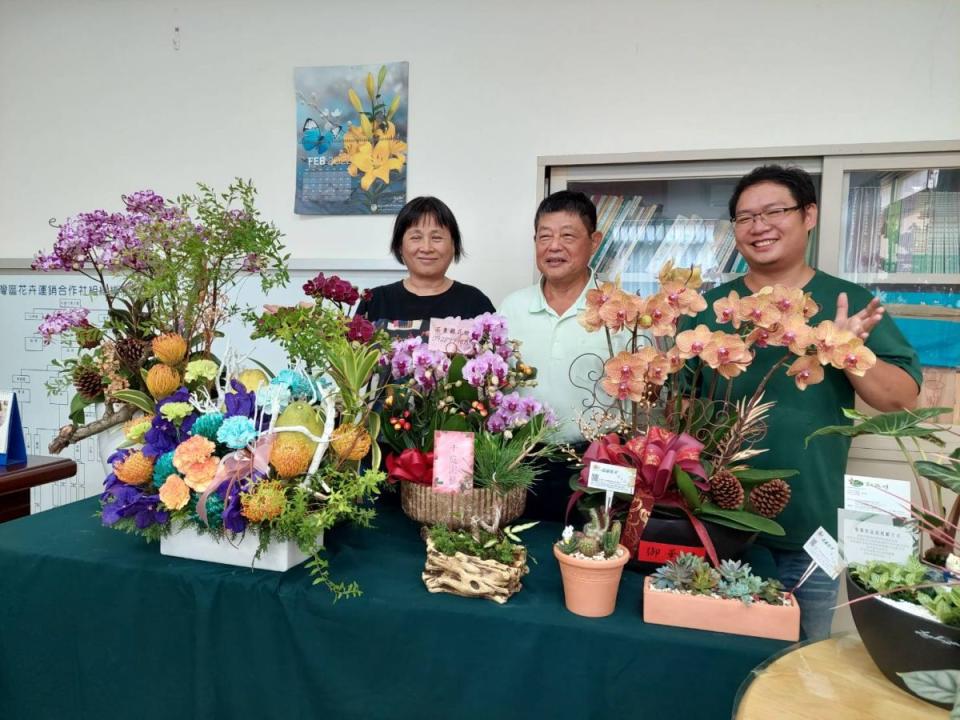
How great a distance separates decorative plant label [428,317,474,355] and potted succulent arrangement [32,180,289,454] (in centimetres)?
40

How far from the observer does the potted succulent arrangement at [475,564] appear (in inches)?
40.3

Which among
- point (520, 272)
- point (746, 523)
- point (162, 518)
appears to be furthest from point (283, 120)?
point (746, 523)

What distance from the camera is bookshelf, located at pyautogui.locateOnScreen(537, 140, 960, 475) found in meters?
2.24

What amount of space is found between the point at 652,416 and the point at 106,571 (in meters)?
1.14

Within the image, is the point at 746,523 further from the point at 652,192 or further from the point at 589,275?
the point at 652,192

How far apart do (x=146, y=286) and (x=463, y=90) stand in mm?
1891

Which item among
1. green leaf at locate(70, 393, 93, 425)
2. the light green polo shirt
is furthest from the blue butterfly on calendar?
green leaf at locate(70, 393, 93, 425)

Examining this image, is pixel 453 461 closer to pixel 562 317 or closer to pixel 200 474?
pixel 200 474

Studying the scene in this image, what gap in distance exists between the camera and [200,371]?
4.04 ft

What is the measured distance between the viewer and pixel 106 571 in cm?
115

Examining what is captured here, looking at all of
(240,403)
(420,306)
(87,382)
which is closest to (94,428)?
(87,382)

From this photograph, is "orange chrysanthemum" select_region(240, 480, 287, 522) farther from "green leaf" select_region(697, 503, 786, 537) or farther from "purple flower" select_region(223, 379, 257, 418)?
"green leaf" select_region(697, 503, 786, 537)

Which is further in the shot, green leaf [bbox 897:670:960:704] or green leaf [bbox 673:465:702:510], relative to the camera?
green leaf [bbox 673:465:702:510]

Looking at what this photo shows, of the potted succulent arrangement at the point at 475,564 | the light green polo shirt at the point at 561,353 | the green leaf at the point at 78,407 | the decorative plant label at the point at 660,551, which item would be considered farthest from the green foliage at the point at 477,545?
the green leaf at the point at 78,407
